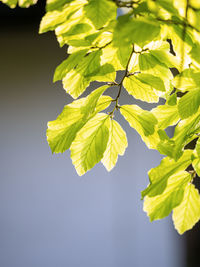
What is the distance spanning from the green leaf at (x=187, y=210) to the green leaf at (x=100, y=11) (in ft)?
1.41

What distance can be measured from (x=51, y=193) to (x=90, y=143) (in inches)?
74.5

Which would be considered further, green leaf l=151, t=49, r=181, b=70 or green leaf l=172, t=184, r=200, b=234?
green leaf l=172, t=184, r=200, b=234

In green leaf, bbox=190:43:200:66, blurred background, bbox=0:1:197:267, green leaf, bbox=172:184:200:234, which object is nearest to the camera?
green leaf, bbox=190:43:200:66

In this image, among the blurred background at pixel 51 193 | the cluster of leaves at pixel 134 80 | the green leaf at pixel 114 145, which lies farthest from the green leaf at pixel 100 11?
the blurred background at pixel 51 193

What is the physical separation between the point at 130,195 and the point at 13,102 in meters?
1.14

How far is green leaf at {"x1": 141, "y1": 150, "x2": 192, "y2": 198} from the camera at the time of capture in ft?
2.18

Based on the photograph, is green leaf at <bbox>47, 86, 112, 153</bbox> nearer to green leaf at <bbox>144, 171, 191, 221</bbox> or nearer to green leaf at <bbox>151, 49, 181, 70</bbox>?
green leaf at <bbox>151, 49, 181, 70</bbox>

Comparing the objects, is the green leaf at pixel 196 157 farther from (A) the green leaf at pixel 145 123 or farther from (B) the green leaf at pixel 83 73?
(B) the green leaf at pixel 83 73

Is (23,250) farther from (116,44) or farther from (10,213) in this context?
(116,44)

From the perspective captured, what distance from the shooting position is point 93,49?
22.9 inches

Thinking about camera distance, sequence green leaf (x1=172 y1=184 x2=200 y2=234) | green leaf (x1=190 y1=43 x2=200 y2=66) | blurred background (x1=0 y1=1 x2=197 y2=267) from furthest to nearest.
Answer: blurred background (x1=0 y1=1 x2=197 y2=267)
green leaf (x1=172 y1=184 x2=200 y2=234)
green leaf (x1=190 y1=43 x2=200 y2=66)

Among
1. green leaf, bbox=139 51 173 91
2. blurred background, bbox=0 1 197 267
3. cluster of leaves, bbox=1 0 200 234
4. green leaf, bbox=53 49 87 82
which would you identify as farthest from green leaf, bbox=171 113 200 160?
blurred background, bbox=0 1 197 267

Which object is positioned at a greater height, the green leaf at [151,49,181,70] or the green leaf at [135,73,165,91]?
the green leaf at [151,49,181,70]

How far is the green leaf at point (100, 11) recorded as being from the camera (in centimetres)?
50
